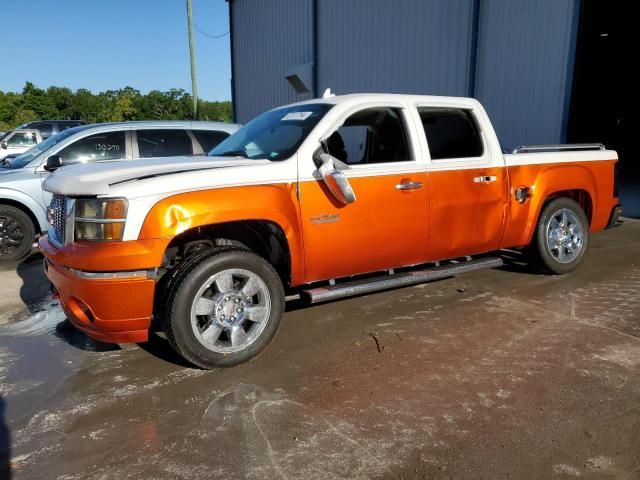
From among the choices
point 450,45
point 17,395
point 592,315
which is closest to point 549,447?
point 592,315

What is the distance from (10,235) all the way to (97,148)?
1.63 meters

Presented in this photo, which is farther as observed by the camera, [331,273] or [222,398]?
[331,273]

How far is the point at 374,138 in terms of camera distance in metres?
4.70

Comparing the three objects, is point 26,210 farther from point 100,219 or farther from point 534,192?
point 534,192

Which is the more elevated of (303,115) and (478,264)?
(303,115)

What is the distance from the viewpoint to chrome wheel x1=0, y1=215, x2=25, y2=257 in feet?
22.2

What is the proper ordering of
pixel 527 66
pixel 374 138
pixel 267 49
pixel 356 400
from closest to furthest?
pixel 356 400 → pixel 374 138 → pixel 527 66 → pixel 267 49

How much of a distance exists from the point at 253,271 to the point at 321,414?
3.61 feet

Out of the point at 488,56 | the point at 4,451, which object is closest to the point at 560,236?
the point at 4,451

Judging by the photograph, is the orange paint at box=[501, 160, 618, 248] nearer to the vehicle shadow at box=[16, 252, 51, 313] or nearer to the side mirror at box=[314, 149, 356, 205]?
the side mirror at box=[314, 149, 356, 205]

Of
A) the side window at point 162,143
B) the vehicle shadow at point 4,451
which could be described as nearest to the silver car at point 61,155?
the side window at point 162,143

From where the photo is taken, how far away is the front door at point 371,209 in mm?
3828

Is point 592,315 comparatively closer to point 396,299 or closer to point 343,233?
point 396,299

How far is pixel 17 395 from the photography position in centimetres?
332
